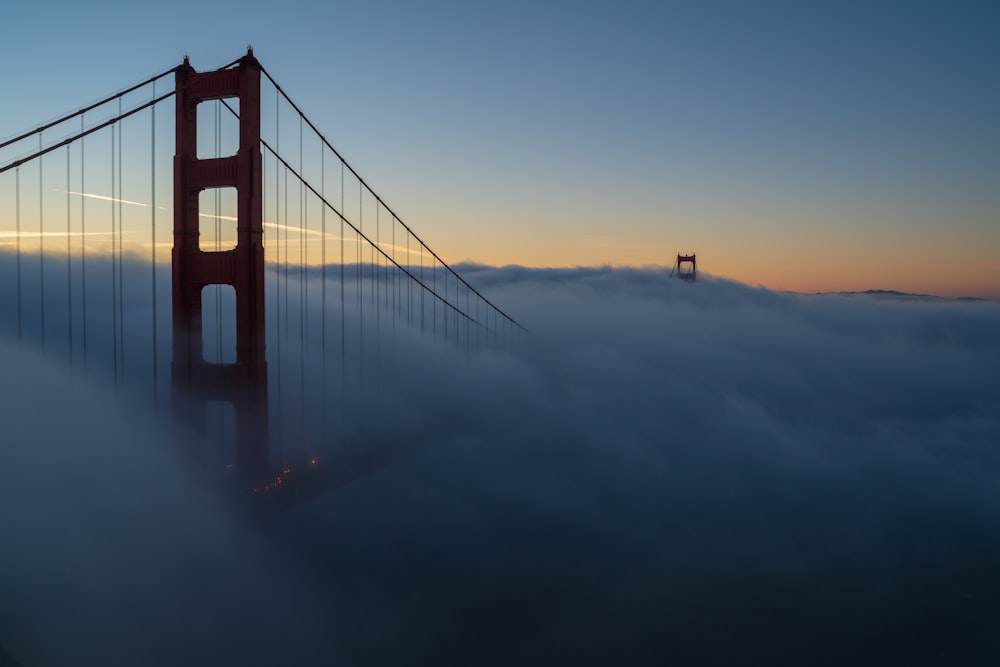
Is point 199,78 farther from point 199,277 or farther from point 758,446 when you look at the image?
point 758,446

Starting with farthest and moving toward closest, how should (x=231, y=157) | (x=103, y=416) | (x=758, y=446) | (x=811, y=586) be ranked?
(x=758, y=446) < (x=811, y=586) < (x=103, y=416) < (x=231, y=157)

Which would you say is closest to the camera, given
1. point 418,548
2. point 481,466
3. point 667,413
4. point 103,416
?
point 103,416

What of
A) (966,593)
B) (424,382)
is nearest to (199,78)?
(424,382)

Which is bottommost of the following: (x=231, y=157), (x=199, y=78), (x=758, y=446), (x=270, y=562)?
(x=758, y=446)

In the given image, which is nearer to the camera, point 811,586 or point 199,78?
point 199,78

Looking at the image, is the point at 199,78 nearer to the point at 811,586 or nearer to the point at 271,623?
the point at 271,623

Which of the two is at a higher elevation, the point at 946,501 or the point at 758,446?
the point at 758,446
